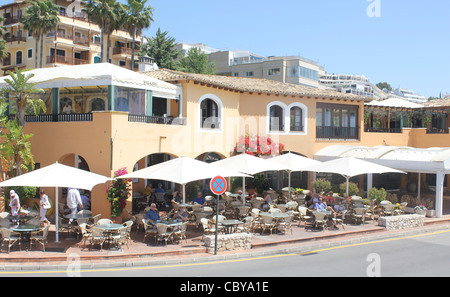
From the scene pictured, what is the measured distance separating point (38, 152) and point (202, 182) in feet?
31.2

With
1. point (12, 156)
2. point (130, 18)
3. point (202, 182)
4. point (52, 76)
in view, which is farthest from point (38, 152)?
point (130, 18)

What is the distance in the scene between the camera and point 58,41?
2074 inches

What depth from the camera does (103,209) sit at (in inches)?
699

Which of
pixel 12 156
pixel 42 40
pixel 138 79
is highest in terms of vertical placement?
pixel 42 40

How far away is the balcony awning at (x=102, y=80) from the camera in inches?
733

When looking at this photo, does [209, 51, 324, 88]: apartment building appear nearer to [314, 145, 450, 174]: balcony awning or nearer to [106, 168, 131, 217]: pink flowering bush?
[314, 145, 450, 174]: balcony awning

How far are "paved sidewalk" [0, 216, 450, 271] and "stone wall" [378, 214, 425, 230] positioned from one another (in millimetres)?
693

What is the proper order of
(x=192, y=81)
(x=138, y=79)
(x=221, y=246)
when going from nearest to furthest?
(x=221, y=246), (x=138, y=79), (x=192, y=81)

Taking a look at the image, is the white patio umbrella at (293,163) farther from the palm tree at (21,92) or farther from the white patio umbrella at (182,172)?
the palm tree at (21,92)

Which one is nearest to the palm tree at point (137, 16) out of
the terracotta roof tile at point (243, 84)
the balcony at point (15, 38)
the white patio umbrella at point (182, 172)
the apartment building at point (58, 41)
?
the apartment building at point (58, 41)

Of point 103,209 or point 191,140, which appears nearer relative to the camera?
point 103,209

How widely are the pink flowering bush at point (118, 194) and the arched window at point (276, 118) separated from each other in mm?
11940
